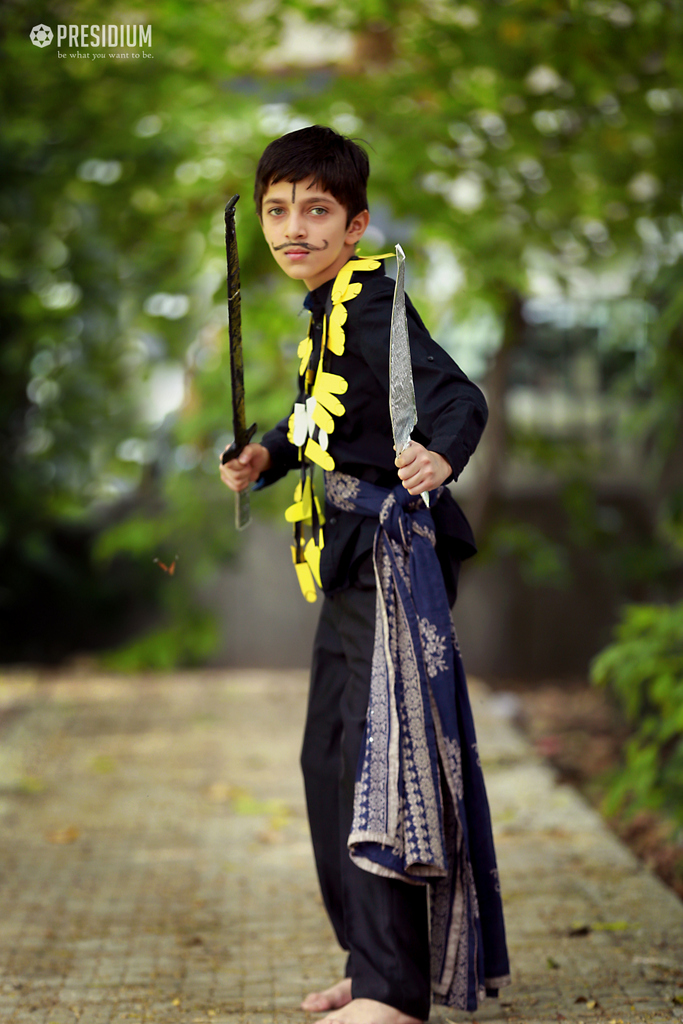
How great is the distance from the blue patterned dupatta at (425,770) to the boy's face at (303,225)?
42 centimetres

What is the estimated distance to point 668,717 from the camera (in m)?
3.14

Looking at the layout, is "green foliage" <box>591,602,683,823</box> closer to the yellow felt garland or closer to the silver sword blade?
the yellow felt garland

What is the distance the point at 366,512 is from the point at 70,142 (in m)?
3.55

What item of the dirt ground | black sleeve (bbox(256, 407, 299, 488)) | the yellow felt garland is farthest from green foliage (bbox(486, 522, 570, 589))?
the yellow felt garland

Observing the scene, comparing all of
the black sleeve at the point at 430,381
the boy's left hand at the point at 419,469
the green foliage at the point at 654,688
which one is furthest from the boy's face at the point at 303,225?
the green foliage at the point at 654,688

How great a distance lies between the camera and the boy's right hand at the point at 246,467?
6.89 ft

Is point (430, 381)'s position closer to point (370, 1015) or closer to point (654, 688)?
point (370, 1015)

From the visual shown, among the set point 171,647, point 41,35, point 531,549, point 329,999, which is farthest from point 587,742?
point 41,35

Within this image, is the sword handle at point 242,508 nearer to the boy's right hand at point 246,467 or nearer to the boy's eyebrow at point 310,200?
the boy's right hand at point 246,467

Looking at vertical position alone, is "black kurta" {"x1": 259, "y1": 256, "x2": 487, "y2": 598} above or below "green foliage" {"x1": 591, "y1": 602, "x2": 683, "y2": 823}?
above

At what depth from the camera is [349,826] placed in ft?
6.51

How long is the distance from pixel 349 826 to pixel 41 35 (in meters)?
3.31

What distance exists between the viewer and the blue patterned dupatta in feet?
6.07

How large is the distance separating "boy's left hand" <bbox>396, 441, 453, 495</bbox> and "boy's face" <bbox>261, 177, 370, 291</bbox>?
0.47m
